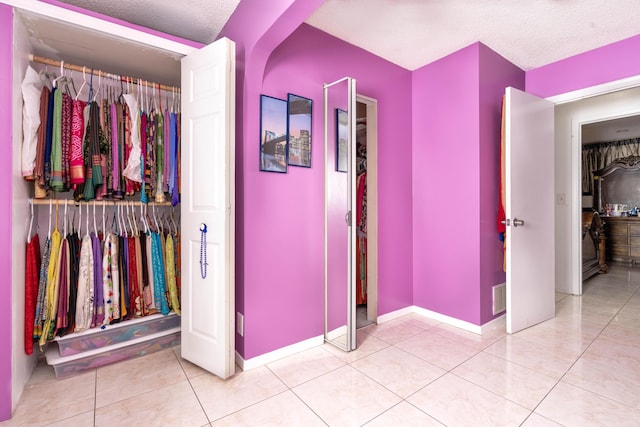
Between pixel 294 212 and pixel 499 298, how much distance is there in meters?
2.14

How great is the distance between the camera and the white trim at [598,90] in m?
2.59

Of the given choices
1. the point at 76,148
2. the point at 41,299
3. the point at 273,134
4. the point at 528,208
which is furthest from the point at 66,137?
the point at 528,208

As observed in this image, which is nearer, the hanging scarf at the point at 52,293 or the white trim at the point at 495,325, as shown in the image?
the hanging scarf at the point at 52,293

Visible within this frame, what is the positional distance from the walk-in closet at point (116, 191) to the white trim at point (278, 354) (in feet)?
0.66

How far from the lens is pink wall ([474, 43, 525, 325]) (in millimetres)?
2668

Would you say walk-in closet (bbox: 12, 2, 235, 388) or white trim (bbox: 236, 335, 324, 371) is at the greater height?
walk-in closet (bbox: 12, 2, 235, 388)

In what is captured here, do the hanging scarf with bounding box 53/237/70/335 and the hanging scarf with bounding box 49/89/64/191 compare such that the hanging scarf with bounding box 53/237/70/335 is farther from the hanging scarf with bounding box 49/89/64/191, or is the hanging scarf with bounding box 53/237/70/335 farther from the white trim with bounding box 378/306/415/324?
the white trim with bounding box 378/306/415/324

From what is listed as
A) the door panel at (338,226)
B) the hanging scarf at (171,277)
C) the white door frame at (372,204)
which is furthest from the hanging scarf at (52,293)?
the white door frame at (372,204)

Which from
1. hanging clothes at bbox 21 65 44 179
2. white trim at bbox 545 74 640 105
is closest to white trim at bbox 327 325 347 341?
hanging clothes at bbox 21 65 44 179

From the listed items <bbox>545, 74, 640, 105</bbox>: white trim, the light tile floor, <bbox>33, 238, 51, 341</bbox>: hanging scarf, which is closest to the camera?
the light tile floor

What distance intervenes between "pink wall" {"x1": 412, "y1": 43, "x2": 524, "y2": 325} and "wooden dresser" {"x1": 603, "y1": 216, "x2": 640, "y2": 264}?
15.8 feet

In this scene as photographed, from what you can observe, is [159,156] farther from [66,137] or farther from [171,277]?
Result: [171,277]

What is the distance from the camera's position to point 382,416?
1.60 metres

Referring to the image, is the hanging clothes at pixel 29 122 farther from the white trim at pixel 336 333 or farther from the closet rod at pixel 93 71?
the white trim at pixel 336 333
